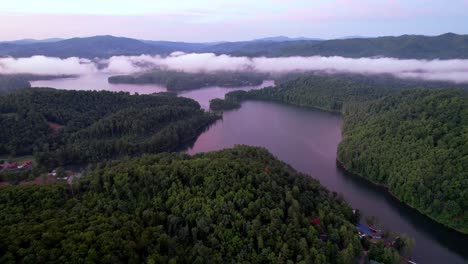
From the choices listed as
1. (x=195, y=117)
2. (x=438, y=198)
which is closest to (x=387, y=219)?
(x=438, y=198)

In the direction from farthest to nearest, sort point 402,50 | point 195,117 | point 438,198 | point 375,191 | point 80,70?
point 80,70 → point 402,50 → point 195,117 → point 375,191 → point 438,198

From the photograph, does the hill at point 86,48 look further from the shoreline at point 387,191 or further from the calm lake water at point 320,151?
the shoreline at point 387,191

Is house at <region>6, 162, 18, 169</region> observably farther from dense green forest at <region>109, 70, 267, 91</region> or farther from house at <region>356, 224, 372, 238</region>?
dense green forest at <region>109, 70, 267, 91</region>

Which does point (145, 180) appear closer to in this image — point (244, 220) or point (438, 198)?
point (244, 220)

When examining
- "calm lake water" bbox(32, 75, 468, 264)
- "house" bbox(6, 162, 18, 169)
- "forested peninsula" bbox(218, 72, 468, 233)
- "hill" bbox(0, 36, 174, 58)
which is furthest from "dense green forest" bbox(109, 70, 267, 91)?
"house" bbox(6, 162, 18, 169)

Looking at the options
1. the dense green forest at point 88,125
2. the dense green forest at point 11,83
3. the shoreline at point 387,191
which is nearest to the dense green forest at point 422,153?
the shoreline at point 387,191

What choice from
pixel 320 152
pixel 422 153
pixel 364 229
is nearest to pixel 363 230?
pixel 364 229
